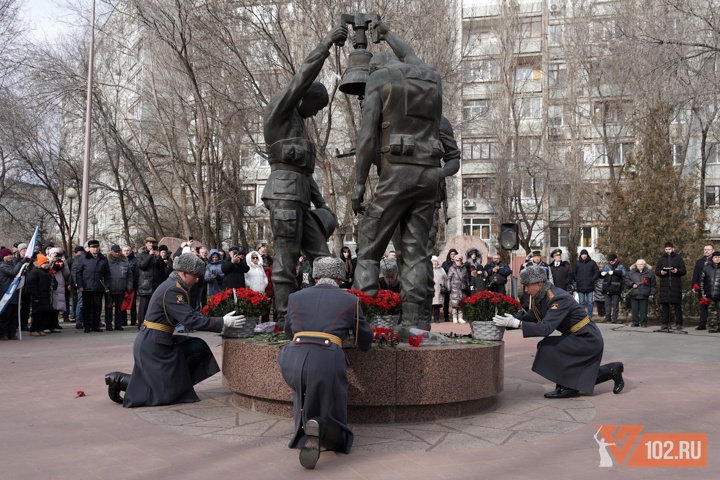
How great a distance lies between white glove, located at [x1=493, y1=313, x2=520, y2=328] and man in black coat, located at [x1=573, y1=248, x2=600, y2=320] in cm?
1176

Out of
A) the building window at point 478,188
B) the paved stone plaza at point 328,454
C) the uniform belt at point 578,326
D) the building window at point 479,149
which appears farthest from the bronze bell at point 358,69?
the building window at point 478,188

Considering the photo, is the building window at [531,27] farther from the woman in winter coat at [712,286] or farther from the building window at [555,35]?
the woman in winter coat at [712,286]

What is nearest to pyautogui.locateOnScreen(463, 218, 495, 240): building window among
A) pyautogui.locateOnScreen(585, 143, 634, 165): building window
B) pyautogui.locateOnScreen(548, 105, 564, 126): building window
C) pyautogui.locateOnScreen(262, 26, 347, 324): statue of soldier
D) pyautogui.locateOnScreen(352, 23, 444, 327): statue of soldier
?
pyautogui.locateOnScreen(585, 143, 634, 165): building window

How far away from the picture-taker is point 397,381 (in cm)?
595

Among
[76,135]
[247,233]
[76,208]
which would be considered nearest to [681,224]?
[247,233]

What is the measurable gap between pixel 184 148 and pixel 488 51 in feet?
63.1

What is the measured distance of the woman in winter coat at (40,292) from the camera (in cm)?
1380

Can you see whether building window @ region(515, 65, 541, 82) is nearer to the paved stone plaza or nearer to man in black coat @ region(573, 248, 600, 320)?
man in black coat @ region(573, 248, 600, 320)

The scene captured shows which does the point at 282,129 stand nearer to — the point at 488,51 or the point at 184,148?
the point at 184,148

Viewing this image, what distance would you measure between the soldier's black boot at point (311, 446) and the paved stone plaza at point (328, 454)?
0.27 ft

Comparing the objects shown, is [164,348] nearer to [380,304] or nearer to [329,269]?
[380,304]

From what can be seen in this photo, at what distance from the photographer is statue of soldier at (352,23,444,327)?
6969mm

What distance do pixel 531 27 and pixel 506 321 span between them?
127 feet

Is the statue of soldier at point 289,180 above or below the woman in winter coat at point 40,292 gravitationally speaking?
above
